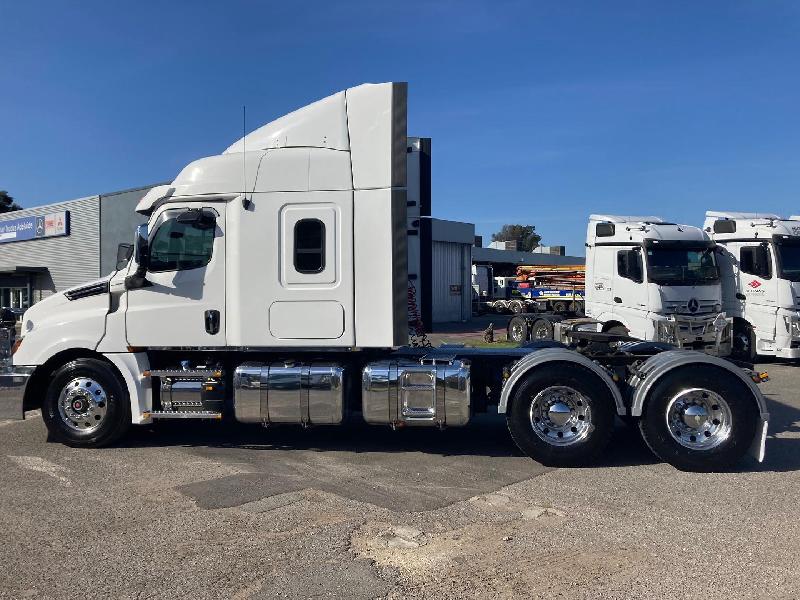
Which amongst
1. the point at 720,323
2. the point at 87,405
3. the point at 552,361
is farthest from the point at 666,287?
the point at 87,405

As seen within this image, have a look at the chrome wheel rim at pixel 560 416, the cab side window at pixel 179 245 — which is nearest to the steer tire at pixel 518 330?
the chrome wheel rim at pixel 560 416

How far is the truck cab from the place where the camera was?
13406 millimetres

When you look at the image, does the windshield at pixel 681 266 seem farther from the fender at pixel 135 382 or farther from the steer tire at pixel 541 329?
the fender at pixel 135 382

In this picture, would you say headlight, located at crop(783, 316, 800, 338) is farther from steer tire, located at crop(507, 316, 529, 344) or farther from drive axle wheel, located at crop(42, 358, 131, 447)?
drive axle wheel, located at crop(42, 358, 131, 447)

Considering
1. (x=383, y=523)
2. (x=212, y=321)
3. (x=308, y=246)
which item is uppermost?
(x=308, y=246)

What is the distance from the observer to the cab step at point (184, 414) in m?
7.45

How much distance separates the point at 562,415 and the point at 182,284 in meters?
4.41

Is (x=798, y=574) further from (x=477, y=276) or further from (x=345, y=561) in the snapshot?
(x=477, y=276)

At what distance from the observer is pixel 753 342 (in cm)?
1548

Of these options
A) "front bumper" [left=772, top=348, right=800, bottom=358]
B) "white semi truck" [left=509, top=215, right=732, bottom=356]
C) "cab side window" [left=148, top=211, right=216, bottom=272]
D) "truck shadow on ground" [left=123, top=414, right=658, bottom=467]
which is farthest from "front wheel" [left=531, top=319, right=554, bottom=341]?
"cab side window" [left=148, top=211, right=216, bottom=272]

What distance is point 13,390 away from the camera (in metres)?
12.9

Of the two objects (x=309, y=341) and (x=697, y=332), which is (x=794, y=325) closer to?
(x=697, y=332)

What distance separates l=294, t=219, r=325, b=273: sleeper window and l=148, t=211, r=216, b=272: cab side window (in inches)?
39.1

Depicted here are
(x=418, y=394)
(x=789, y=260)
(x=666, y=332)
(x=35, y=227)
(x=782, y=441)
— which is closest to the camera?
(x=418, y=394)
